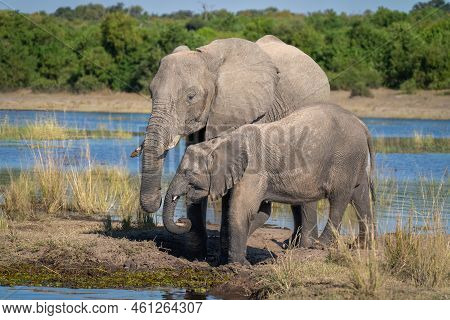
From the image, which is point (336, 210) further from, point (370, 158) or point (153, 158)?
point (153, 158)

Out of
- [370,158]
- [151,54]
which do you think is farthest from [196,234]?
[151,54]

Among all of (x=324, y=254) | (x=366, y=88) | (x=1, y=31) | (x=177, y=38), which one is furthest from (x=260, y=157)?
(x=1, y=31)

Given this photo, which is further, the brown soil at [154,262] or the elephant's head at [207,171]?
the elephant's head at [207,171]

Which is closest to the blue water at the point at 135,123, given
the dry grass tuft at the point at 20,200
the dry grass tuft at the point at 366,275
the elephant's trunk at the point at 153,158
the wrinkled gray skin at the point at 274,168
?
the dry grass tuft at the point at 20,200

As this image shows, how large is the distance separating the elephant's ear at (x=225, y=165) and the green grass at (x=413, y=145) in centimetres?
1300

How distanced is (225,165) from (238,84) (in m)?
1.17

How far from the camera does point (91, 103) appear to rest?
35.2 meters

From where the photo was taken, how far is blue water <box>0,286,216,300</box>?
880 cm

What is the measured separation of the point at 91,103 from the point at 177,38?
501 cm

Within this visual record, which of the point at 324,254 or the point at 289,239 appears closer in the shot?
the point at 324,254

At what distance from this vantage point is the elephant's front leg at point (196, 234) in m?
10.6

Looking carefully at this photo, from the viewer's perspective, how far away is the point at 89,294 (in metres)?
8.93

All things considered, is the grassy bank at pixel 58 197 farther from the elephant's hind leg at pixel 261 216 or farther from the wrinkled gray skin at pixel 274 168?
the wrinkled gray skin at pixel 274 168
